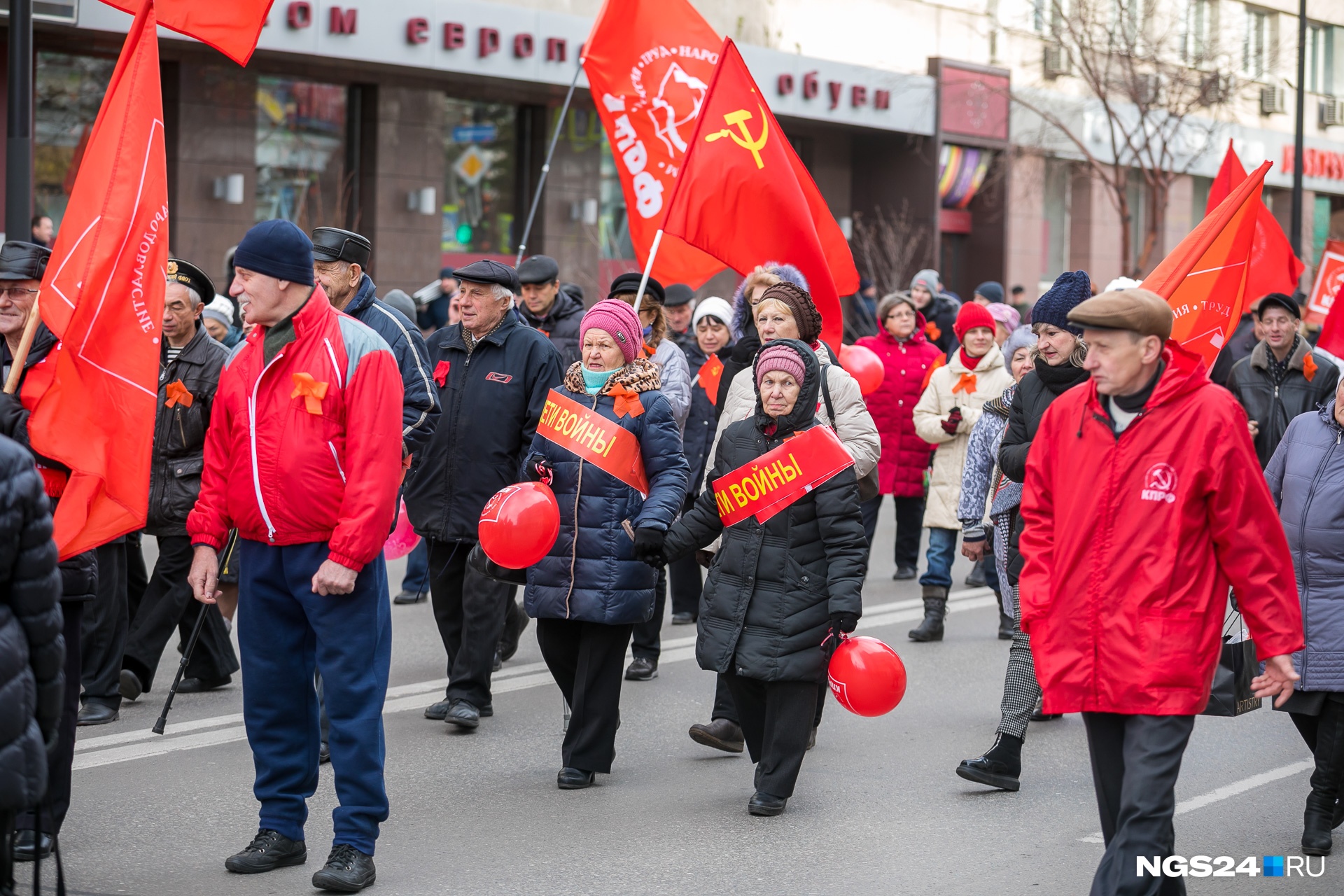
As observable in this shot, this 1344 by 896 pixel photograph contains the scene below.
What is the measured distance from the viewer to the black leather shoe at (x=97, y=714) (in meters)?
7.44

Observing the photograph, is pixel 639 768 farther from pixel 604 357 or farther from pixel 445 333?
pixel 445 333

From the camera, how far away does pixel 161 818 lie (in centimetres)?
606

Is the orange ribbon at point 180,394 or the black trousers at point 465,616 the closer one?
the black trousers at point 465,616

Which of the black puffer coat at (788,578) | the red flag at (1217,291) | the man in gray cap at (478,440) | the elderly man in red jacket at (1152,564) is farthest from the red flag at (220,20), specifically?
the red flag at (1217,291)

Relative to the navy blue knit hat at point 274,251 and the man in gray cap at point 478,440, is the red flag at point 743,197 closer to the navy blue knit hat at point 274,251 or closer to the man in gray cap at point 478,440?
the man in gray cap at point 478,440

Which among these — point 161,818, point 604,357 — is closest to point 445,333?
point 604,357

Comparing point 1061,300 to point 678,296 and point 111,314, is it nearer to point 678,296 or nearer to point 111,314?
point 111,314

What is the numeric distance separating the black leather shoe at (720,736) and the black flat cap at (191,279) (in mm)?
3079

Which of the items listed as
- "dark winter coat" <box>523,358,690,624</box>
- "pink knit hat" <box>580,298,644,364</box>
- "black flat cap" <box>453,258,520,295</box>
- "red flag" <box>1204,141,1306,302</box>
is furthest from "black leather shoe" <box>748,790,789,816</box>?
"red flag" <box>1204,141,1306,302</box>

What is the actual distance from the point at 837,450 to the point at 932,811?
1.44 metres

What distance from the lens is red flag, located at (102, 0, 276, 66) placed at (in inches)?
256

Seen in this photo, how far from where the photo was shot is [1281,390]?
10305 mm

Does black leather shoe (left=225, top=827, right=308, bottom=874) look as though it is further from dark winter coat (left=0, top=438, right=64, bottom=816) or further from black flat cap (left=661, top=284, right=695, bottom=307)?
black flat cap (left=661, top=284, right=695, bottom=307)

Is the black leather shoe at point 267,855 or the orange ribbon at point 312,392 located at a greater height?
the orange ribbon at point 312,392
